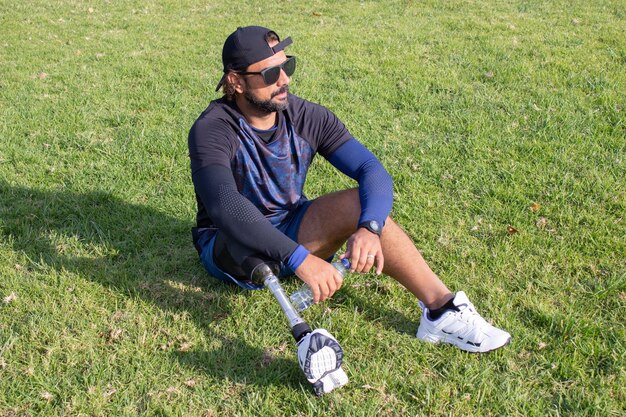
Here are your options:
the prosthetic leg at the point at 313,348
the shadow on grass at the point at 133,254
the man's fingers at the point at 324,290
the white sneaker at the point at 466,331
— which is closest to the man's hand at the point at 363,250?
the man's fingers at the point at 324,290

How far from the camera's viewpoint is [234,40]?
372 cm

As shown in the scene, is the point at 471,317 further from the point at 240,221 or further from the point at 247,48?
the point at 247,48

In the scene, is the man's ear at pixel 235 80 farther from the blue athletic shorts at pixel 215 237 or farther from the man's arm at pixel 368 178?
the blue athletic shorts at pixel 215 237

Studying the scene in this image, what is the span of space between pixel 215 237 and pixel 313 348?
1132mm

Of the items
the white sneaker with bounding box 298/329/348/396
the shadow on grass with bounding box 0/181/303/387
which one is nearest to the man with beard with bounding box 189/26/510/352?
the white sneaker with bounding box 298/329/348/396

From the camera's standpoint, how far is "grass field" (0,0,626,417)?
3412 mm

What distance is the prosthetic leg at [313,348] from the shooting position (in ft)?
10.3

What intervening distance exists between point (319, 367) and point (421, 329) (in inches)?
33.2

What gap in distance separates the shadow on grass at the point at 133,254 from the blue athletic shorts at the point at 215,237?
0.19m

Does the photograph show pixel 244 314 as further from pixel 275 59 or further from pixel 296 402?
pixel 275 59

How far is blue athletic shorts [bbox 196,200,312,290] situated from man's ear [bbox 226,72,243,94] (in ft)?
2.75

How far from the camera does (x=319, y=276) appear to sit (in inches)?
125

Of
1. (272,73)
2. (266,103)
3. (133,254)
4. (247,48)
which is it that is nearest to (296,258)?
(266,103)

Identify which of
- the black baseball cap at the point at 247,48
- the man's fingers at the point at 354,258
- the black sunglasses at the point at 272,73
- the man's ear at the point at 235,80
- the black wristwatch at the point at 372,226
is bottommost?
the man's fingers at the point at 354,258
